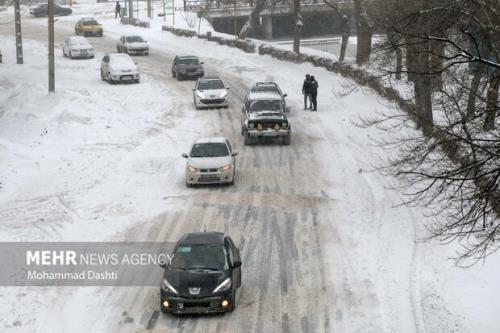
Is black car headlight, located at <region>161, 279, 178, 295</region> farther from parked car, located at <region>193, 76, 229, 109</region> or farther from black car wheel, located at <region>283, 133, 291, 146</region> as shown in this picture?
parked car, located at <region>193, 76, 229, 109</region>

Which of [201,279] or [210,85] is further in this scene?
[210,85]

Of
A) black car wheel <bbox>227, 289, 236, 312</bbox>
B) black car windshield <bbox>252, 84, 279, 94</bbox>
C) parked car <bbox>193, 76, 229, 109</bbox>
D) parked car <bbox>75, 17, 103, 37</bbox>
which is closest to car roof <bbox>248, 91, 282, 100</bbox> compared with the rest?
black car windshield <bbox>252, 84, 279, 94</bbox>

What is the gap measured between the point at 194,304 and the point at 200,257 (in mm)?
1232

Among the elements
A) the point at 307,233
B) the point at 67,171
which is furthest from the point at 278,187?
the point at 67,171

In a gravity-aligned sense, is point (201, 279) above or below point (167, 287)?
above

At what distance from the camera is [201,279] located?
47.9 feet

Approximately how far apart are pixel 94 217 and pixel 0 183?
15.6ft

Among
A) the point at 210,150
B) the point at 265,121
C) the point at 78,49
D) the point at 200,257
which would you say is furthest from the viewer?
the point at 78,49

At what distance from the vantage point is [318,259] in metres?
17.9

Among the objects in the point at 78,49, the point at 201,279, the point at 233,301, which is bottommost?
the point at 233,301

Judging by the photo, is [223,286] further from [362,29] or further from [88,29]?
[88,29]

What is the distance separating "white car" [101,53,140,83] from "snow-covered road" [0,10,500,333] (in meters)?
1.12

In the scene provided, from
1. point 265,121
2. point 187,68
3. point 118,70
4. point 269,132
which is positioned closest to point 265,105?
point 265,121

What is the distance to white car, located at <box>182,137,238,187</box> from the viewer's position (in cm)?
2339
